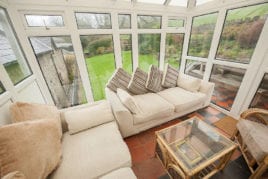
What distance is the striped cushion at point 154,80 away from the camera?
7.63 feet

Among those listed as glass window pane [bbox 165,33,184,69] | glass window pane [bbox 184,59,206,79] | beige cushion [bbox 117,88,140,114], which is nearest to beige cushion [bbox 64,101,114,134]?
beige cushion [bbox 117,88,140,114]

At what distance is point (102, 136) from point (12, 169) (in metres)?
0.72

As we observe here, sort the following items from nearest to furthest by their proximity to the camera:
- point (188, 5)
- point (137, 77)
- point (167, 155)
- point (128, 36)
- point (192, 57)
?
point (167, 155)
point (137, 77)
point (128, 36)
point (188, 5)
point (192, 57)

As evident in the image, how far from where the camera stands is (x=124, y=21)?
2420 mm

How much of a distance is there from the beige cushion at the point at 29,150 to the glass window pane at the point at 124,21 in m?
2.26

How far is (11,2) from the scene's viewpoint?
164cm

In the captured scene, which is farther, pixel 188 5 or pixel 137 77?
pixel 188 5

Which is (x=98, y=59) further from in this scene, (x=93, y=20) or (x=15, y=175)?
(x=15, y=175)

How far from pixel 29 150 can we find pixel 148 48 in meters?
2.83

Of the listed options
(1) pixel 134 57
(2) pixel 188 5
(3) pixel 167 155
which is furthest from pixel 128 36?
(3) pixel 167 155

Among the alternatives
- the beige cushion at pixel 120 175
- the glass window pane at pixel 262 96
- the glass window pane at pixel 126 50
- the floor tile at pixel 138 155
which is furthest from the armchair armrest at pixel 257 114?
the glass window pane at pixel 126 50

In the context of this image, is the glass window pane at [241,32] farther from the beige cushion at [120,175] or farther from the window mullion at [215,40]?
the beige cushion at [120,175]

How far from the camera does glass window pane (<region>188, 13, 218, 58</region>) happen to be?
245 cm

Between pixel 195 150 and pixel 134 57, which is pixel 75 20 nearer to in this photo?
pixel 134 57
